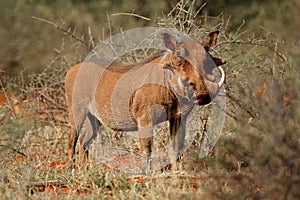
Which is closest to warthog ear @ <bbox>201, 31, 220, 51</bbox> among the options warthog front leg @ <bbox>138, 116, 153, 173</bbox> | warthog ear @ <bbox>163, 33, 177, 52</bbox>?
warthog ear @ <bbox>163, 33, 177, 52</bbox>

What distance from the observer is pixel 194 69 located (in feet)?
20.8

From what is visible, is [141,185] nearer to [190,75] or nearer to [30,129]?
[190,75]

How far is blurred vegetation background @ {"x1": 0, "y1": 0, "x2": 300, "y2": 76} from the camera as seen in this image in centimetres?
1190

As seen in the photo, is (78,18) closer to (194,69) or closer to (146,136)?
(146,136)

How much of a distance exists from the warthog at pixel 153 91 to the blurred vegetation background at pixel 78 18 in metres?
2.96

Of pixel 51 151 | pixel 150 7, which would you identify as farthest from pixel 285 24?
pixel 51 151

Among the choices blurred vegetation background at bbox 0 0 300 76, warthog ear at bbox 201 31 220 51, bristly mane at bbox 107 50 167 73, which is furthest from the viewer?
blurred vegetation background at bbox 0 0 300 76

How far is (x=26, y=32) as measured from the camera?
14703 millimetres

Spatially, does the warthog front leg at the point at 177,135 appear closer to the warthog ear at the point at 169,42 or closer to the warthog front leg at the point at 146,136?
the warthog front leg at the point at 146,136

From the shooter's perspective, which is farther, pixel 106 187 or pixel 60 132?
pixel 60 132

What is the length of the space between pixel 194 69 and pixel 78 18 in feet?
23.8

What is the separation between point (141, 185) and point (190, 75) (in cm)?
106

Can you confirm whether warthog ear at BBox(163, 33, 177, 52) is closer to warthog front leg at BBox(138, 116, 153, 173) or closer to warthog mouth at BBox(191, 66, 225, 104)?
warthog mouth at BBox(191, 66, 225, 104)

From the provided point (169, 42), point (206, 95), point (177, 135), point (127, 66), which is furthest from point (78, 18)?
point (206, 95)
